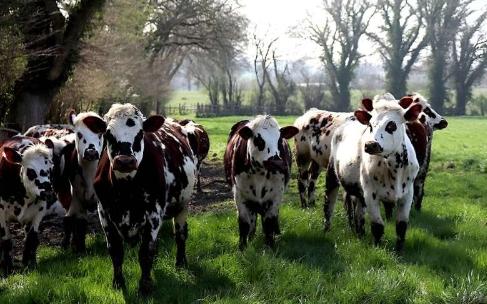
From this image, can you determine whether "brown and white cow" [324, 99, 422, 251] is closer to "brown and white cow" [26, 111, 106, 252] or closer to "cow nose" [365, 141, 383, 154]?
"cow nose" [365, 141, 383, 154]

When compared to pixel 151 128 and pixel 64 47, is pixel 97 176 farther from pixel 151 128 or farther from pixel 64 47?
pixel 64 47

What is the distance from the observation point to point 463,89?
59.3 m

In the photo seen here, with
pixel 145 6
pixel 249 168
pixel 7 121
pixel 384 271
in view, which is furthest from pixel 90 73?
pixel 384 271

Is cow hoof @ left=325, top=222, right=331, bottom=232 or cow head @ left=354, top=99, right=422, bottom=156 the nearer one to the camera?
cow head @ left=354, top=99, right=422, bottom=156

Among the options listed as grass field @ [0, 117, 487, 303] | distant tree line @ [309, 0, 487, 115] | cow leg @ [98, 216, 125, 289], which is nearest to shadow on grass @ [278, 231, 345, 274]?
grass field @ [0, 117, 487, 303]

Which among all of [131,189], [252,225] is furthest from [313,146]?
[131,189]

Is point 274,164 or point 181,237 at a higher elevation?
point 274,164

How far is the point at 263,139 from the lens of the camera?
6.64 metres

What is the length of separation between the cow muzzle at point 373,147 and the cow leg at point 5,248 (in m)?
4.49

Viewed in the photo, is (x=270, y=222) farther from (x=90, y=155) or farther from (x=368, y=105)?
(x=90, y=155)

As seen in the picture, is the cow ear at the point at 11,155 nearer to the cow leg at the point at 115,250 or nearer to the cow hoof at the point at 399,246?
the cow leg at the point at 115,250

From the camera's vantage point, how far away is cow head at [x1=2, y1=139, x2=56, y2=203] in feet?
21.8

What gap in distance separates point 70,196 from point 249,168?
2.81 meters

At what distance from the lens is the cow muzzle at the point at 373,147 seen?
20.4ft
